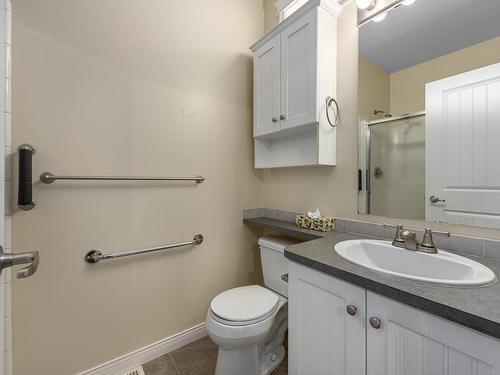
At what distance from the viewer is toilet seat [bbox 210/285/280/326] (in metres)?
1.14

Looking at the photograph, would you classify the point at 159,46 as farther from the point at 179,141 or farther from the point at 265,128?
the point at 265,128

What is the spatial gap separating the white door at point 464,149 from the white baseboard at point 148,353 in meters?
1.60

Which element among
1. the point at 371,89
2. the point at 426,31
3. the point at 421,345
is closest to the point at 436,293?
the point at 421,345

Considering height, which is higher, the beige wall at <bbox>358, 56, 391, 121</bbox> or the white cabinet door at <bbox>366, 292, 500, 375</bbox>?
the beige wall at <bbox>358, 56, 391, 121</bbox>

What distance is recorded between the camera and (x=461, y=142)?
0.97 m

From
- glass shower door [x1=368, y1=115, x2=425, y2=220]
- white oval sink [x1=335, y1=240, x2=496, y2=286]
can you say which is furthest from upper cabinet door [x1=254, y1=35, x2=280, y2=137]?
white oval sink [x1=335, y1=240, x2=496, y2=286]

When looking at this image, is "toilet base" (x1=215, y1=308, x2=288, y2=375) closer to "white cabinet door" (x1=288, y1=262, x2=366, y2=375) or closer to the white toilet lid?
the white toilet lid

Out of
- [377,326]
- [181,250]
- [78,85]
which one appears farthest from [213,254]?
[78,85]

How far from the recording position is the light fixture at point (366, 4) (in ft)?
Answer: 4.11

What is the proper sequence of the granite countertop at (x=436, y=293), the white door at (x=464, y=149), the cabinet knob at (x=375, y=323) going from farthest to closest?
the white door at (x=464, y=149), the cabinet knob at (x=375, y=323), the granite countertop at (x=436, y=293)

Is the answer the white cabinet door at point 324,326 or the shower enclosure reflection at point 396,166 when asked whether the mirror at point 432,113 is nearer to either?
the shower enclosure reflection at point 396,166

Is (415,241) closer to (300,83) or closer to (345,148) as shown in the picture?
(345,148)

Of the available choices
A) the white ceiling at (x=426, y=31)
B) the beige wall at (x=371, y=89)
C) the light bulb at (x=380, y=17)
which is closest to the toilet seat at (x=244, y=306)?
the beige wall at (x=371, y=89)

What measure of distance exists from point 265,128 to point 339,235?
86 cm
